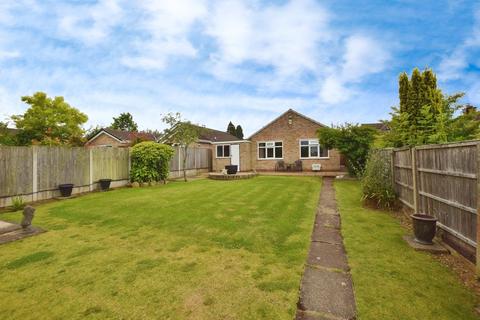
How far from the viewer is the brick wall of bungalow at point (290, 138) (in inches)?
771

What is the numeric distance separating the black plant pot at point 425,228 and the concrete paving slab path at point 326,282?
1.35 m

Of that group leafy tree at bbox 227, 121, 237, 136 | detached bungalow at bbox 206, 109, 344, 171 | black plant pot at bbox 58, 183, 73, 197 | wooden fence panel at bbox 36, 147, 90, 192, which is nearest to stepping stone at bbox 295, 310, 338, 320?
black plant pot at bbox 58, 183, 73, 197

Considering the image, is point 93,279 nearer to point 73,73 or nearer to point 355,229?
point 355,229

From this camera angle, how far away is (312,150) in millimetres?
19984

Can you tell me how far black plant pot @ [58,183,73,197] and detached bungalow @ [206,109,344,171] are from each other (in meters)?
13.5

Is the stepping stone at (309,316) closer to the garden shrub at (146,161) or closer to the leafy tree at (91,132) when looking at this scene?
the garden shrub at (146,161)

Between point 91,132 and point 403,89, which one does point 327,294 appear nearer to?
point 403,89

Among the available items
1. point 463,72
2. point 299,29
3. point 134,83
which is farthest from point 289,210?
point 134,83

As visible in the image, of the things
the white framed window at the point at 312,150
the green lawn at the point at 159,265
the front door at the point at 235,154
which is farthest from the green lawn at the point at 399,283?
the front door at the point at 235,154

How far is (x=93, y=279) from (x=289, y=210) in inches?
202

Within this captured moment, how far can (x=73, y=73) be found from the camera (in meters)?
14.1

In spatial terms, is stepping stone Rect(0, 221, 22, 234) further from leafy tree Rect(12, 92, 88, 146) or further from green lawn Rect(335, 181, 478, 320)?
leafy tree Rect(12, 92, 88, 146)

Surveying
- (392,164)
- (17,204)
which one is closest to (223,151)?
(17,204)

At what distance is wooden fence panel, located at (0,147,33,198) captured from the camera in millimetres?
8086
